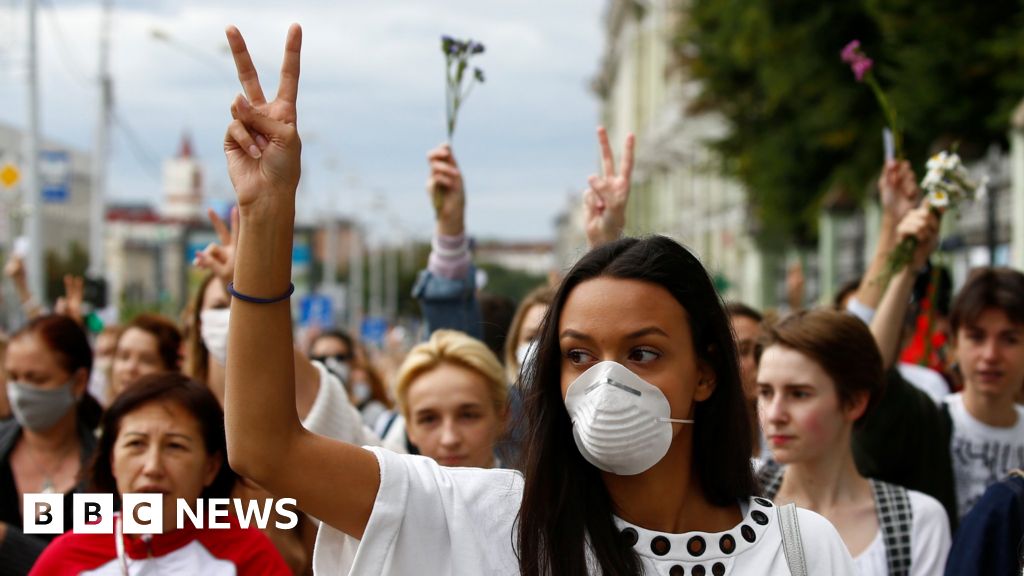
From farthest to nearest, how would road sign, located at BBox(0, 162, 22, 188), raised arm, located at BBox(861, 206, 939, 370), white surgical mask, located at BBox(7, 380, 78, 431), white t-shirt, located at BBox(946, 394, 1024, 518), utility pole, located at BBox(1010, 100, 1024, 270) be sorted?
road sign, located at BBox(0, 162, 22, 188) → utility pole, located at BBox(1010, 100, 1024, 270) → white surgical mask, located at BBox(7, 380, 78, 431) → white t-shirt, located at BBox(946, 394, 1024, 518) → raised arm, located at BBox(861, 206, 939, 370)

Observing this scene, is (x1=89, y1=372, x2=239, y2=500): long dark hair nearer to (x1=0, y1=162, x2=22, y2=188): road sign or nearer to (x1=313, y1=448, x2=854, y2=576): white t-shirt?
(x1=313, y1=448, x2=854, y2=576): white t-shirt

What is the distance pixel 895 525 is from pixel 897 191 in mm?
1853

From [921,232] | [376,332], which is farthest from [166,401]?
[376,332]

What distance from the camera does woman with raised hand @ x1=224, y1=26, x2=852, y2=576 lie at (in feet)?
7.95

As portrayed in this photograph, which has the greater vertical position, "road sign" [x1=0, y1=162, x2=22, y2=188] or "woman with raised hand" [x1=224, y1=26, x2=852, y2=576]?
"road sign" [x1=0, y1=162, x2=22, y2=188]

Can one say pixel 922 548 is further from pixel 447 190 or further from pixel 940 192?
pixel 447 190

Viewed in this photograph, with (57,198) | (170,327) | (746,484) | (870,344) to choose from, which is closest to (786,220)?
(57,198)

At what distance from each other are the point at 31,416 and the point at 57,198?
2050 centimetres

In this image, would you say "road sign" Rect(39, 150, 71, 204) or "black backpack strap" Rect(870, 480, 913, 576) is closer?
"black backpack strap" Rect(870, 480, 913, 576)

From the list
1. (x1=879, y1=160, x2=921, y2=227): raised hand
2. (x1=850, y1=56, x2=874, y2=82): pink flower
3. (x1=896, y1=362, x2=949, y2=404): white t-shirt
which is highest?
(x1=850, y1=56, x2=874, y2=82): pink flower

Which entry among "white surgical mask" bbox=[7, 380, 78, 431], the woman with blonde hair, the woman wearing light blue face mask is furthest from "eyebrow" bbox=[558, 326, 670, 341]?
"white surgical mask" bbox=[7, 380, 78, 431]

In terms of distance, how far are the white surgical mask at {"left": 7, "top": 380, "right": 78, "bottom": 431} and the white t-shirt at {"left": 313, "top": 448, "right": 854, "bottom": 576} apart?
10.2ft

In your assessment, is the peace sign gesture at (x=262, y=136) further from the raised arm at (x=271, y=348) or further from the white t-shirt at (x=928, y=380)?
the white t-shirt at (x=928, y=380)

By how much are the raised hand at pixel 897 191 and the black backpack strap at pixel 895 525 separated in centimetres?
162
